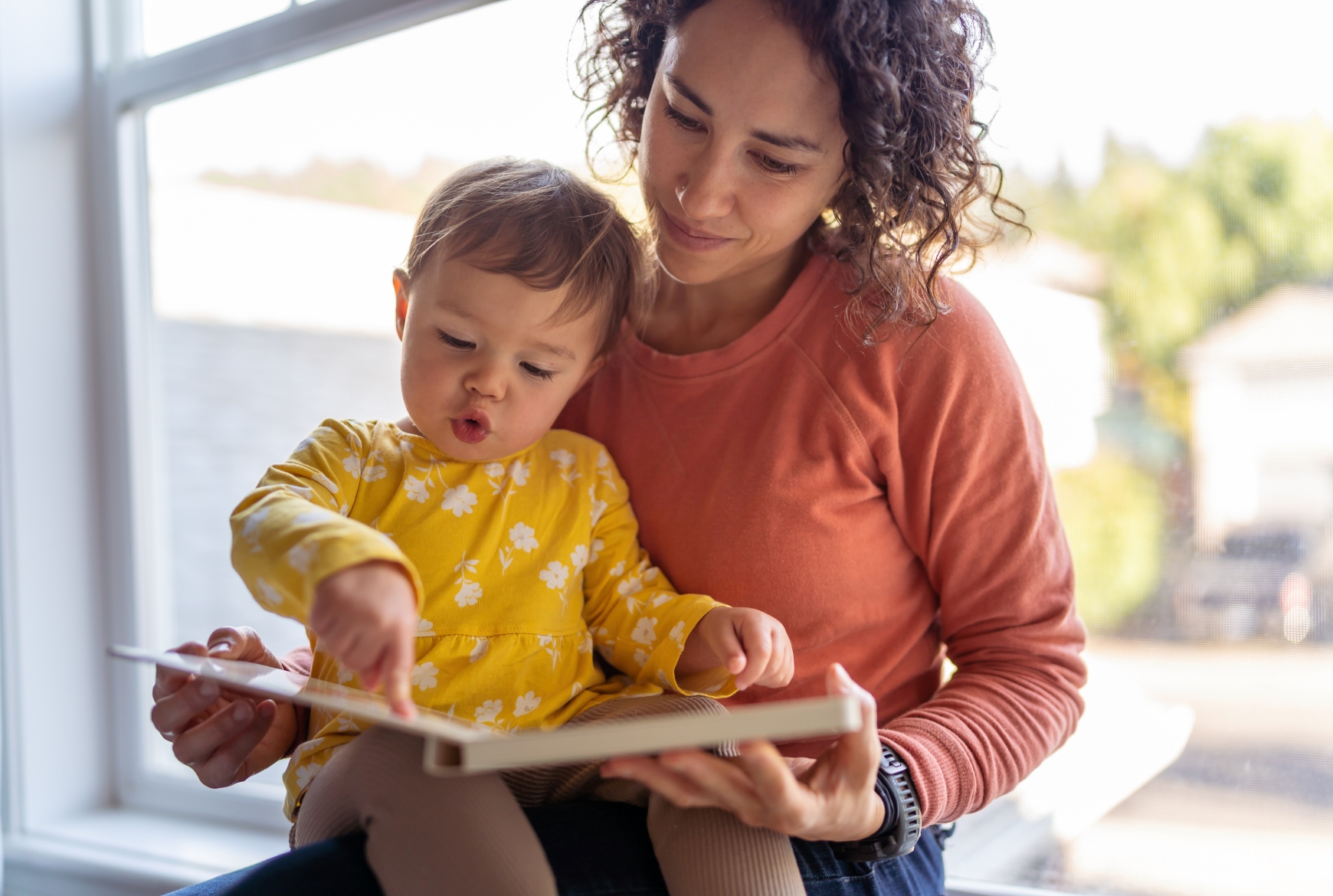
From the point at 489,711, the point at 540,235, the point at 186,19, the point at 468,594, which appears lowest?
the point at 489,711

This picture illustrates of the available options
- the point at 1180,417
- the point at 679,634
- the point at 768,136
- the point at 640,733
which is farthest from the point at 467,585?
the point at 1180,417

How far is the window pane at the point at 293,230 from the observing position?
173 centimetres

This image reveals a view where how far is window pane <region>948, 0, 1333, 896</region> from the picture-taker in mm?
1207

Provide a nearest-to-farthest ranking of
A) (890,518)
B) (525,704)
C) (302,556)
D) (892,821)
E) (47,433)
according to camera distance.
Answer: (302,556), (892,821), (525,704), (890,518), (47,433)

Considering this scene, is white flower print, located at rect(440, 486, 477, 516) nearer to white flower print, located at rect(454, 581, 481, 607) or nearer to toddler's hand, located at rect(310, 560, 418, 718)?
white flower print, located at rect(454, 581, 481, 607)

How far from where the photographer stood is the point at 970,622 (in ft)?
3.59

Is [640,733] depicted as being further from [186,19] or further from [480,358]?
[186,19]

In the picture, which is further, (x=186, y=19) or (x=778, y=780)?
(x=186, y=19)

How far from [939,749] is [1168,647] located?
1.71 ft

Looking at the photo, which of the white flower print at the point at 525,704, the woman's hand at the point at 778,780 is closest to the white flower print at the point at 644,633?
the white flower print at the point at 525,704

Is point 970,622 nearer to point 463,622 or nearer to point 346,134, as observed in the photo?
point 463,622

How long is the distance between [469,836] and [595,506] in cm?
40

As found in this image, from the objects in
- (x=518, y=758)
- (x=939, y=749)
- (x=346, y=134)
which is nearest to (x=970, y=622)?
(x=939, y=749)

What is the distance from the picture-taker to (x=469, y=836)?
83cm
